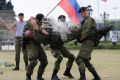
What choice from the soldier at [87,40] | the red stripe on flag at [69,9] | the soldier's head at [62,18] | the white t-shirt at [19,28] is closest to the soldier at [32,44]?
the soldier's head at [62,18]

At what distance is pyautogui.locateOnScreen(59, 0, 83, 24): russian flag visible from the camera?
13312 millimetres

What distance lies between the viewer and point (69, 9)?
1370 cm

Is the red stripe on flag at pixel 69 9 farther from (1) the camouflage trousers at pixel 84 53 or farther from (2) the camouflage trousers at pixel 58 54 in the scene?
(1) the camouflage trousers at pixel 84 53

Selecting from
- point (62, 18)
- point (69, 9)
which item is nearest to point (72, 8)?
point (69, 9)

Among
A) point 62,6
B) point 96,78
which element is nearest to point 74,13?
point 62,6

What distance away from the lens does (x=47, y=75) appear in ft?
44.6

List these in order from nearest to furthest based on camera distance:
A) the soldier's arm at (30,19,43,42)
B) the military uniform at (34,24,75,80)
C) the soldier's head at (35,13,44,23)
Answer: the soldier's arm at (30,19,43,42), the soldier's head at (35,13,44,23), the military uniform at (34,24,75,80)

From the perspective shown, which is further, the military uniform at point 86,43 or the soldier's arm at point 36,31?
the military uniform at point 86,43

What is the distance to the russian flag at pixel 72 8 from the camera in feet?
43.7

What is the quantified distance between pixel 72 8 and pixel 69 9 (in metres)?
0.12

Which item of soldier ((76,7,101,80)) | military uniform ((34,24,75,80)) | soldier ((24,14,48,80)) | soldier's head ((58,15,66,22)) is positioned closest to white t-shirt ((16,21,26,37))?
soldier's head ((58,15,66,22))

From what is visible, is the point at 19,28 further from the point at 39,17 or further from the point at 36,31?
the point at 36,31

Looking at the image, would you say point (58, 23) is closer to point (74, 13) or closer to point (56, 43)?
point (56, 43)

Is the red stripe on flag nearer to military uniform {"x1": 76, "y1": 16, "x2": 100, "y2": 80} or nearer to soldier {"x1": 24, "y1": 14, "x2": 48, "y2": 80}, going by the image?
military uniform {"x1": 76, "y1": 16, "x2": 100, "y2": 80}
